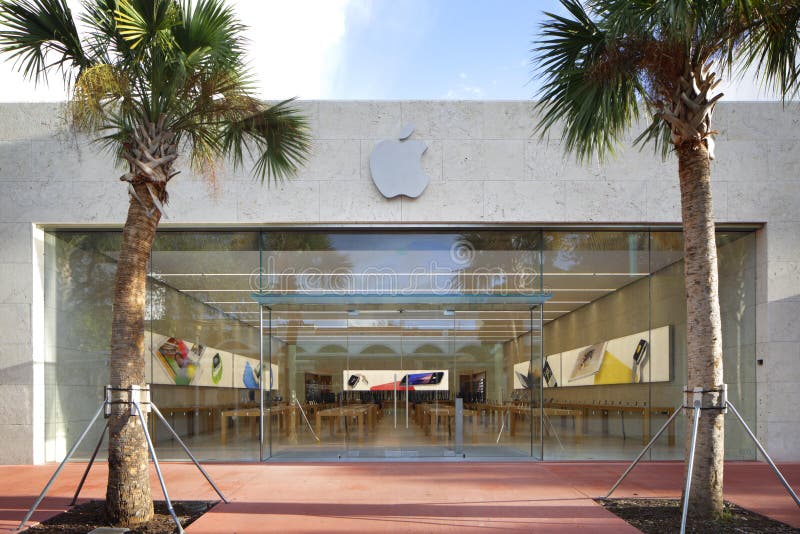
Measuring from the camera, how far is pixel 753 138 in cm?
1296

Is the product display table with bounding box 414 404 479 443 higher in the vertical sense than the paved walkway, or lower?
higher

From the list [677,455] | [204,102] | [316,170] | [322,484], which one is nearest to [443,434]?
[322,484]

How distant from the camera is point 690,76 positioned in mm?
8195

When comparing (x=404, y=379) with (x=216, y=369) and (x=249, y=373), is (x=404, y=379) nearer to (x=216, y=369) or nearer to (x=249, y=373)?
(x=249, y=373)

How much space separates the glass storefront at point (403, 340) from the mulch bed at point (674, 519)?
4.35 metres

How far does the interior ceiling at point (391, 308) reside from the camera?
1319cm

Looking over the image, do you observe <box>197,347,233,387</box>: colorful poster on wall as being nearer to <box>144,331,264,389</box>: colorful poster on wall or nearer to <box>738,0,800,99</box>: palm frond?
<box>144,331,264,389</box>: colorful poster on wall

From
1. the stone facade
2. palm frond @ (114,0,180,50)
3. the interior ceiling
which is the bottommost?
the interior ceiling

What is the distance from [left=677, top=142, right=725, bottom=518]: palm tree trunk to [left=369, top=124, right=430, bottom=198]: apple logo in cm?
529

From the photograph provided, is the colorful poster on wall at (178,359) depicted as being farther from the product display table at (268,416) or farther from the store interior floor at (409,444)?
the product display table at (268,416)

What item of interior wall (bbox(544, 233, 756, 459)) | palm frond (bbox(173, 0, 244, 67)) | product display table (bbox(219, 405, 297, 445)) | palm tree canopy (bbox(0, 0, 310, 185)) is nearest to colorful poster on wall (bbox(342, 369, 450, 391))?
product display table (bbox(219, 405, 297, 445))

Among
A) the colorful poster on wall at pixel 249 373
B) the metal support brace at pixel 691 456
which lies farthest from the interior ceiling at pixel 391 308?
the metal support brace at pixel 691 456

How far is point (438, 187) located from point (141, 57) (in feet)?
19.9

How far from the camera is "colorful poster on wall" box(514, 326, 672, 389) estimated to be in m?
13.2
